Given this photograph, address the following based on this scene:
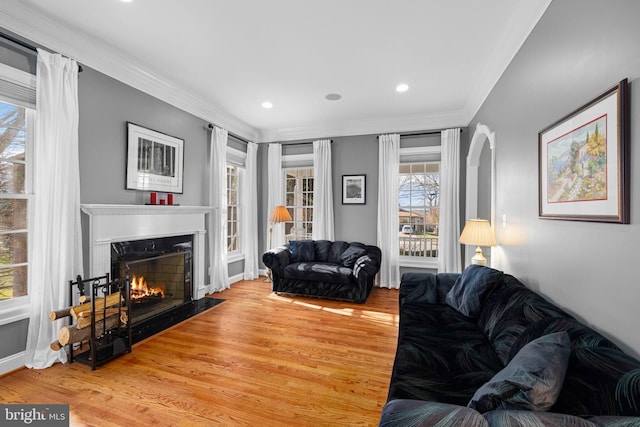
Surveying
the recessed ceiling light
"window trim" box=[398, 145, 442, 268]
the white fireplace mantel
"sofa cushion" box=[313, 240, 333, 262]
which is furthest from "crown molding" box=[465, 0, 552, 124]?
the white fireplace mantel

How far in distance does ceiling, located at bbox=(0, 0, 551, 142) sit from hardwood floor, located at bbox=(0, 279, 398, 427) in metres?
2.87

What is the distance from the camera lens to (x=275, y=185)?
5676 mm

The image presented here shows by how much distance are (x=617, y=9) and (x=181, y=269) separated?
4590 millimetres

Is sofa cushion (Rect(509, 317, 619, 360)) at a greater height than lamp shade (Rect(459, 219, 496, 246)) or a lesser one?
lesser

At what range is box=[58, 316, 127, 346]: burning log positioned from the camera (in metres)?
2.40

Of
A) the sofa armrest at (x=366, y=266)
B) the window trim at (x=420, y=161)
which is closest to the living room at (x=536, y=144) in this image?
the window trim at (x=420, y=161)

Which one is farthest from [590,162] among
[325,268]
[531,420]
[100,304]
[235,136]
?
[235,136]

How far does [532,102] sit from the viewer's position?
2225mm

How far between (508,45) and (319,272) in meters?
3.46

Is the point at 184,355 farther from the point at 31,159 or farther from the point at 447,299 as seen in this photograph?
the point at 447,299

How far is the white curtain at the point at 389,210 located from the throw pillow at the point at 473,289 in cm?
228

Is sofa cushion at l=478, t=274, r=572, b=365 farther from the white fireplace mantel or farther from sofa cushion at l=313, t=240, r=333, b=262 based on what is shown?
the white fireplace mantel

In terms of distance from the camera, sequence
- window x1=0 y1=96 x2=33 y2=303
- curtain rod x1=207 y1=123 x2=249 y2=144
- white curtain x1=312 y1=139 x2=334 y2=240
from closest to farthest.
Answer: window x1=0 y1=96 x2=33 y2=303
curtain rod x1=207 y1=123 x2=249 y2=144
white curtain x1=312 y1=139 x2=334 y2=240

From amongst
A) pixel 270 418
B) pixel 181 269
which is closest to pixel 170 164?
pixel 181 269
